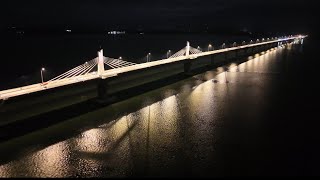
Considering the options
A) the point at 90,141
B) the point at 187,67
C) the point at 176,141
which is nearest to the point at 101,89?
the point at 90,141

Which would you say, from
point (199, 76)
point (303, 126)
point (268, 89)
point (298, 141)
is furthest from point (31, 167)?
point (199, 76)

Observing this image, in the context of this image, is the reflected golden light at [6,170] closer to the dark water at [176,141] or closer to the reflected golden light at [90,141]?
the dark water at [176,141]

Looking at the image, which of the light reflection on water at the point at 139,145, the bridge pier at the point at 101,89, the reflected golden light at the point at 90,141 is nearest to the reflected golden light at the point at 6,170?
the light reflection on water at the point at 139,145

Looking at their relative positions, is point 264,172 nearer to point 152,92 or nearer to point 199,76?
point 152,92

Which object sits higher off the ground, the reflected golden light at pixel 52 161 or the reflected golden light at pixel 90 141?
the reflected golden light at pixel 90 141

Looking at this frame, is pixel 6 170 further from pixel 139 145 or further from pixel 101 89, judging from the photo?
pixel 101 89

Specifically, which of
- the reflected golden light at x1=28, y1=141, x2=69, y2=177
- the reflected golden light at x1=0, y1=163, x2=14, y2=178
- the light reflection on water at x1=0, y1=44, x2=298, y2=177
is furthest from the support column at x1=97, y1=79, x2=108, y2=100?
the reflected golden light at x1=0, y1=163, x2=14, y2=178
